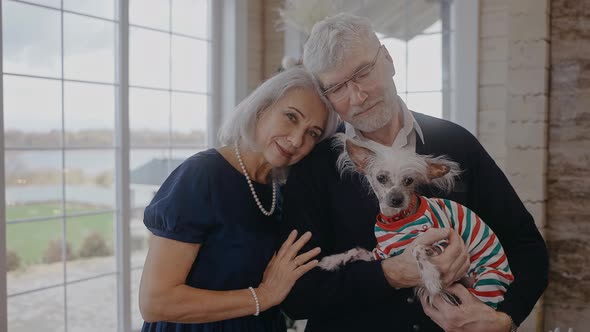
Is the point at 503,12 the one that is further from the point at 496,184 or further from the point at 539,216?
the point at 496,184

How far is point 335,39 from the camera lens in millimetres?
1308

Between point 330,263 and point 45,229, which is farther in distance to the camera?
point 45,229

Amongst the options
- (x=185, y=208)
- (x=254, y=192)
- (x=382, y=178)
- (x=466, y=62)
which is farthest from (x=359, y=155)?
(x=466, y=62)

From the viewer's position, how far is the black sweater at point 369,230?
1347mm

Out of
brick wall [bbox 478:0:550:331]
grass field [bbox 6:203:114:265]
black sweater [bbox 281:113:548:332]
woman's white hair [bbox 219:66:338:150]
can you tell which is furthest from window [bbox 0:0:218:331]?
brick wall [bbox 478:0:550:331]

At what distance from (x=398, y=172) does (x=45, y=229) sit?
6.54ft

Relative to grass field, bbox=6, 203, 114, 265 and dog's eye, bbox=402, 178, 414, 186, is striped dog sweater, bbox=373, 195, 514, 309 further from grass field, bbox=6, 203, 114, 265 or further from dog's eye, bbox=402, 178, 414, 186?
grass field, bbox=6, 203, 114, 265

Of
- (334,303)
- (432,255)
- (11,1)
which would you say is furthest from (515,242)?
(11,1)

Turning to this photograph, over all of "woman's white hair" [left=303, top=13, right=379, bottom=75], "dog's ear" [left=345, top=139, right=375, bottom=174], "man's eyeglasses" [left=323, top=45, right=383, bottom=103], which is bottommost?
"dog's ear" [left=345, top=139, right=375, bottom=174]

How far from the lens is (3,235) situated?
2.31m

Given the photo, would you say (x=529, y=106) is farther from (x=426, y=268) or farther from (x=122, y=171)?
(x=122, y=171)

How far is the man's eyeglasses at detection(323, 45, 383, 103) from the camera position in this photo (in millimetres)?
1316

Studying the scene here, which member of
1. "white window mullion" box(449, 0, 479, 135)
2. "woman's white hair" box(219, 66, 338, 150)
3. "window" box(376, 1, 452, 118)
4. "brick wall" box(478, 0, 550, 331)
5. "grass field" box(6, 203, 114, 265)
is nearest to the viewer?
"woman's white hair" box(219, 66, 338, 150)

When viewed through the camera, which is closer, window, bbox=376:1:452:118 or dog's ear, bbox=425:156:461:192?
dog's ear, bbox=425:156:461:192
